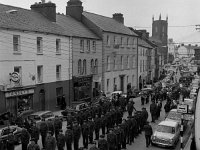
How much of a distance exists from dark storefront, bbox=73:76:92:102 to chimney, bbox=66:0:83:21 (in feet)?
31.3

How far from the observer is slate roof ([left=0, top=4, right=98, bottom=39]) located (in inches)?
1073

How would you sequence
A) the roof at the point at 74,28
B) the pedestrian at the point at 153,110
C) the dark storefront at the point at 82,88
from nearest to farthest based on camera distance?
the pedestrian at the point at 153,110, the roof at the point at 74,28, the dark storefront at the point at 82,88

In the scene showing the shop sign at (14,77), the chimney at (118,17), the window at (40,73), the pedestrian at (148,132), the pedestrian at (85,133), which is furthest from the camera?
the chimney at (118,17)

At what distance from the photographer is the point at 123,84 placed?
166 ft

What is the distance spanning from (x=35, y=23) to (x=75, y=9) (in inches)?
553

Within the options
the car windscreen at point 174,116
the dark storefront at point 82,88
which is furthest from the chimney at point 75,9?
the car windscreen at point 174,116

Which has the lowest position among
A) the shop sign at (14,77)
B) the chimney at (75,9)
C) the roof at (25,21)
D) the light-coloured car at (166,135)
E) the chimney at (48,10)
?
the light-coloured car at (166,135)

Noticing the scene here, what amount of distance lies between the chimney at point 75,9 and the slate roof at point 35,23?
3.80 metres

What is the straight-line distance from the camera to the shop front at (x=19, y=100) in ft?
85.8

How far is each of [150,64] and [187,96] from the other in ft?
100

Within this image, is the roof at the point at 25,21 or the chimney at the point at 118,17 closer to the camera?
the roof at the point at 25,21

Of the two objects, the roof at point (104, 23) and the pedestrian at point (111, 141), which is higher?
the roof at point (104, 23)

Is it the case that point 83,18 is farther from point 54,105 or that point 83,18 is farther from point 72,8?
point 54,105

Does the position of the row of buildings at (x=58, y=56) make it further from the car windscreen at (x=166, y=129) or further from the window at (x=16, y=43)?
the car windscreen at (x=166, y=129)
